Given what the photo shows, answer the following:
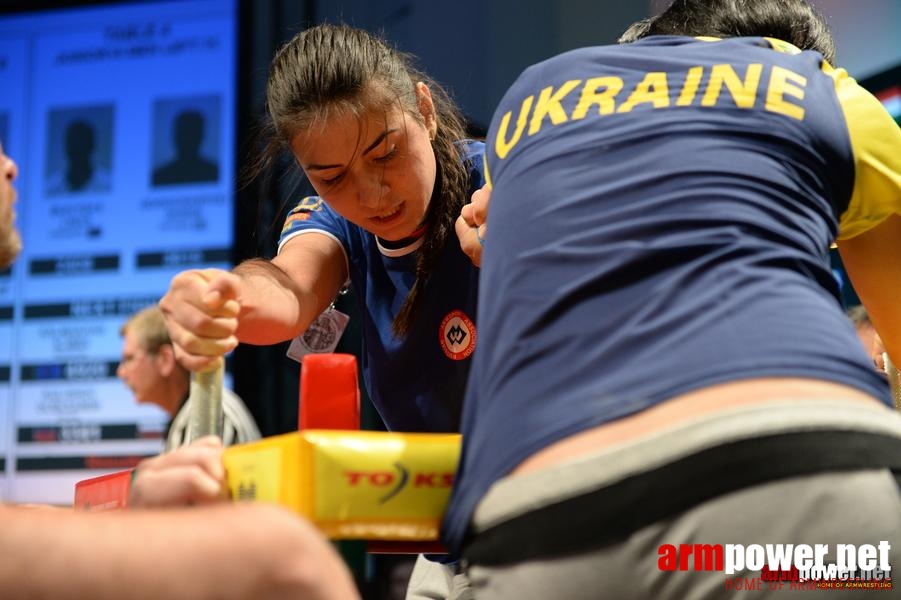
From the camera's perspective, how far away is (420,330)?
1.70m

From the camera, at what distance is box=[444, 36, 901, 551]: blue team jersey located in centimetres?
85

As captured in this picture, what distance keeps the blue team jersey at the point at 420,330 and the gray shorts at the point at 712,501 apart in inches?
34.7

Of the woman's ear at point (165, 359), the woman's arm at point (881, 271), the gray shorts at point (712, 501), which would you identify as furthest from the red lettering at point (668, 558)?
the woman's ear at point (165, 359)

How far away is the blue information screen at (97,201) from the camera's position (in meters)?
3.62

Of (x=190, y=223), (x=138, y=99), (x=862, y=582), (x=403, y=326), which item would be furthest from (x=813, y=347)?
(x=138, y=99)

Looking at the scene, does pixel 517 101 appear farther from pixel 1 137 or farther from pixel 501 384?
pixel 1 137

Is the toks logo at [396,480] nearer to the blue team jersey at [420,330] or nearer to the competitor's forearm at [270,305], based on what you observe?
the competitor's forearm at [270,305]

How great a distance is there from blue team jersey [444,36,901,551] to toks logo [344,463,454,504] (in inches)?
1.8

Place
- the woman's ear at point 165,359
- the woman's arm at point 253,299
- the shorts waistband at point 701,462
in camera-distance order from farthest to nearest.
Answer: the woman's ear at point 165,359 < the woman's arm at point 253,299 < the shorts waistband at point 701,462

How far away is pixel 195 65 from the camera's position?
3709 mm

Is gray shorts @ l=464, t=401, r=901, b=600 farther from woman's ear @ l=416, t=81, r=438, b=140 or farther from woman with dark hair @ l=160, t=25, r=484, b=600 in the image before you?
woman's ear @ l=416, t=81, r=438, b=140

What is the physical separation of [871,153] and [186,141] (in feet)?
9.98

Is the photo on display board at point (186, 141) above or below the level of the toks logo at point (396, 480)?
above

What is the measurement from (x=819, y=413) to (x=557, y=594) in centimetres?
25
